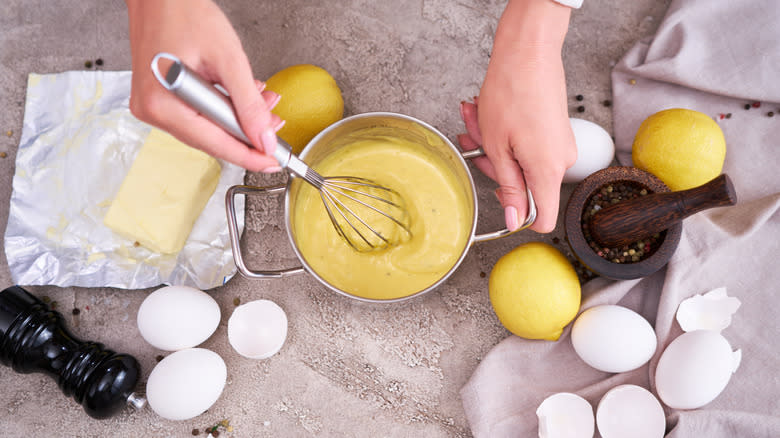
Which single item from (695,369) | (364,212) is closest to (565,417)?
(695,369)

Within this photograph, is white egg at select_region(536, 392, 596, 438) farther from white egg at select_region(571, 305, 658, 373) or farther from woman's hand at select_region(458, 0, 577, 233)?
woman's hand at select_region(458, 0, 577, 233)

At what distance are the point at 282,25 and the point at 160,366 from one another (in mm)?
638

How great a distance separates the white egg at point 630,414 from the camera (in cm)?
77

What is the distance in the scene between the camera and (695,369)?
2.41 ft

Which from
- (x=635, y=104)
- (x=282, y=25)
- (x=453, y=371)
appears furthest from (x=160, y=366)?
(x=635, y=104)

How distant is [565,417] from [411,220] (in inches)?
15.4

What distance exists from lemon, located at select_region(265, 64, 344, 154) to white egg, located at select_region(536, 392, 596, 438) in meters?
0.57

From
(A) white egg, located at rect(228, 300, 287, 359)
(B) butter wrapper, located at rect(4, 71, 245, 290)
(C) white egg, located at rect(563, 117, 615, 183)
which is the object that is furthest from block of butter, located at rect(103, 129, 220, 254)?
(C) white egg, located at rect(563, 117, 615, 183)

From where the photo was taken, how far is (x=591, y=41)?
0.95 m

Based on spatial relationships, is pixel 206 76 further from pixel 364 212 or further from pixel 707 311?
pixel 707 311

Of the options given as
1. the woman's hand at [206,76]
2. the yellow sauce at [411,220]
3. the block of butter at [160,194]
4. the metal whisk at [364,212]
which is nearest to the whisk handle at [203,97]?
the woman's hand at [206,76]

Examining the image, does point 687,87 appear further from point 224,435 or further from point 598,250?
point 224,435

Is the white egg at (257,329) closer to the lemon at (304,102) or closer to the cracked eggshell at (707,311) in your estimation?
the lemon at (304,102)

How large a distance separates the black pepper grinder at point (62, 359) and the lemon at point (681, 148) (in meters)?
0.92
